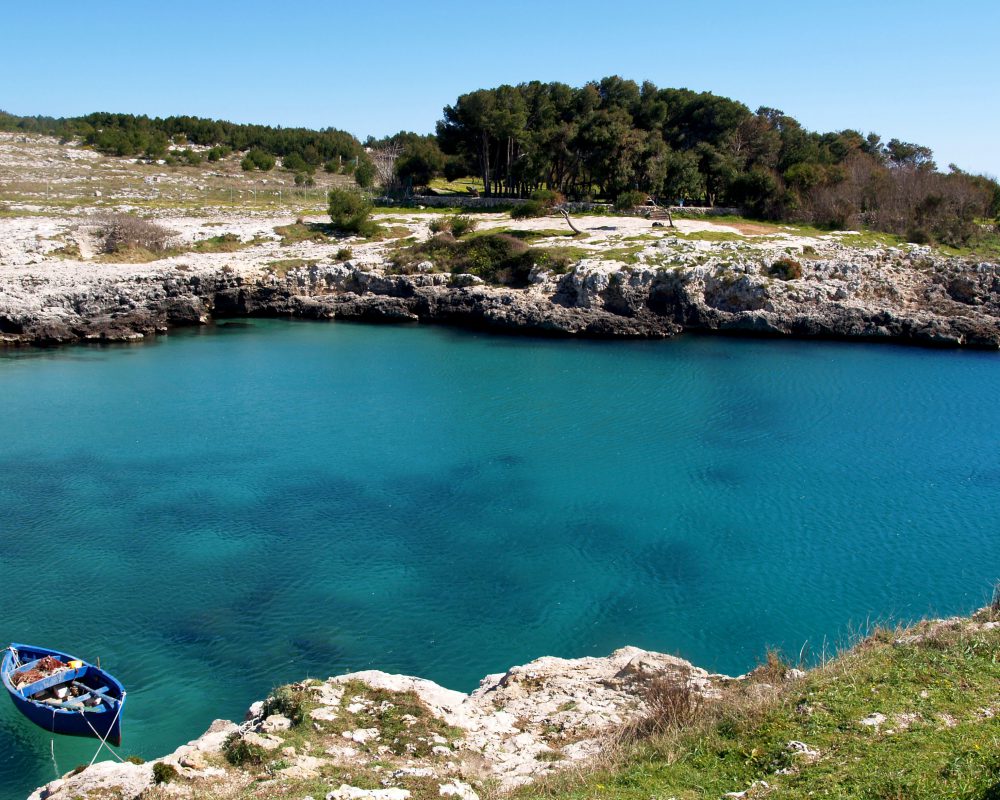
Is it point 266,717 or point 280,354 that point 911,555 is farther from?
point 280,354

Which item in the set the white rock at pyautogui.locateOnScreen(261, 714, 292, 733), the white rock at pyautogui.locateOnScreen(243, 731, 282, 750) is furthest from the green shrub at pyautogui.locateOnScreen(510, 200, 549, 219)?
the white rock at pyautogui.locateOnScreen(243, 731, 282, 750)

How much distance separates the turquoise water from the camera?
18.9m

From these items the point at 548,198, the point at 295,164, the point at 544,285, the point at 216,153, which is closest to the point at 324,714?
the point at 544,285

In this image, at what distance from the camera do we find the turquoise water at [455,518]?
1892 centimetres

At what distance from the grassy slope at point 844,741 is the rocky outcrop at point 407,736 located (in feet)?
4.76

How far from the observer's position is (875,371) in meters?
44.9

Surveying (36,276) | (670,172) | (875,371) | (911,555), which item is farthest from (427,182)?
(911,555)

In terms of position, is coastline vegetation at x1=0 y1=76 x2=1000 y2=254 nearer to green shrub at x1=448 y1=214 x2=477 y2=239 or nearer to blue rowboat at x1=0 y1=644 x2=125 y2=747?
green shrub at x1=448 y1=214 x2=477 y2=239

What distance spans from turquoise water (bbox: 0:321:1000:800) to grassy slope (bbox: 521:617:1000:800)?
6.58m

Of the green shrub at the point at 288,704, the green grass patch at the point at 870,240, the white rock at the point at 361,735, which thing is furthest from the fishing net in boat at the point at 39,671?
the green grass patch at the point at 870,240

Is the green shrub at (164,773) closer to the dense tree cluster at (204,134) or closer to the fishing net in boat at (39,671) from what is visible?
the fishing net in boat at (39,671)

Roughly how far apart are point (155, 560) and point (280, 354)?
88.2 feet

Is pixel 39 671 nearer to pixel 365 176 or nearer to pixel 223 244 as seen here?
pixel 223 244

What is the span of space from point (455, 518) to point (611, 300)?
33204 millimetres
